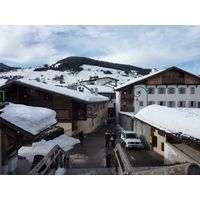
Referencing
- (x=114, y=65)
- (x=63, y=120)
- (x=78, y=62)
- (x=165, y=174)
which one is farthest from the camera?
(x=114, y=65)

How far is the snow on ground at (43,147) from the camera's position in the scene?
38.6 ft

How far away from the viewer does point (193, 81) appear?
1056 inches

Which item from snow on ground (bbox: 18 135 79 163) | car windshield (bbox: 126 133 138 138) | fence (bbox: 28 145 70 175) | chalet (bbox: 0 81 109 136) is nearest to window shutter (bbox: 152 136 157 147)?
car windshield (bbox: 126 133 138 138)

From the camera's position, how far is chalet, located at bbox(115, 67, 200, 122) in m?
26.8

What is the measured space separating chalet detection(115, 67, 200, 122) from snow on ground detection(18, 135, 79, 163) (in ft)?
44.7

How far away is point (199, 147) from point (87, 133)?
16379 millimetres

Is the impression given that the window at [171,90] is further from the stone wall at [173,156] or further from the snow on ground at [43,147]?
the stone wall at [173,156]

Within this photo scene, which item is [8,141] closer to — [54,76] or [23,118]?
[23,118]

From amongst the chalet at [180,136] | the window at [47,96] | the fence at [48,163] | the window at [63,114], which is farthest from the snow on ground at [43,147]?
the chalet at [180,136]

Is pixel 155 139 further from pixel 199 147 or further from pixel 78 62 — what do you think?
pixel 78 62

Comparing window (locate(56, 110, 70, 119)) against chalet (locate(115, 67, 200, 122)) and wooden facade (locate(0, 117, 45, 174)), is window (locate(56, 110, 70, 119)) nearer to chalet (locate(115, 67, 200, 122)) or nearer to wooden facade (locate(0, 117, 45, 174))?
chalet (locate(115, 67, 200, 122))

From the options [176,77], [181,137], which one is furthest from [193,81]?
[181,137]

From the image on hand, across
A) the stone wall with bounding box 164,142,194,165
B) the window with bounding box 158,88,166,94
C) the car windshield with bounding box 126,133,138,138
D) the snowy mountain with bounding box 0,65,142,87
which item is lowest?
the car windshield with bounding box 126,133,138,138

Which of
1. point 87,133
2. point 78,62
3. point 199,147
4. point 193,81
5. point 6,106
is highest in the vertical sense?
point 78,62
